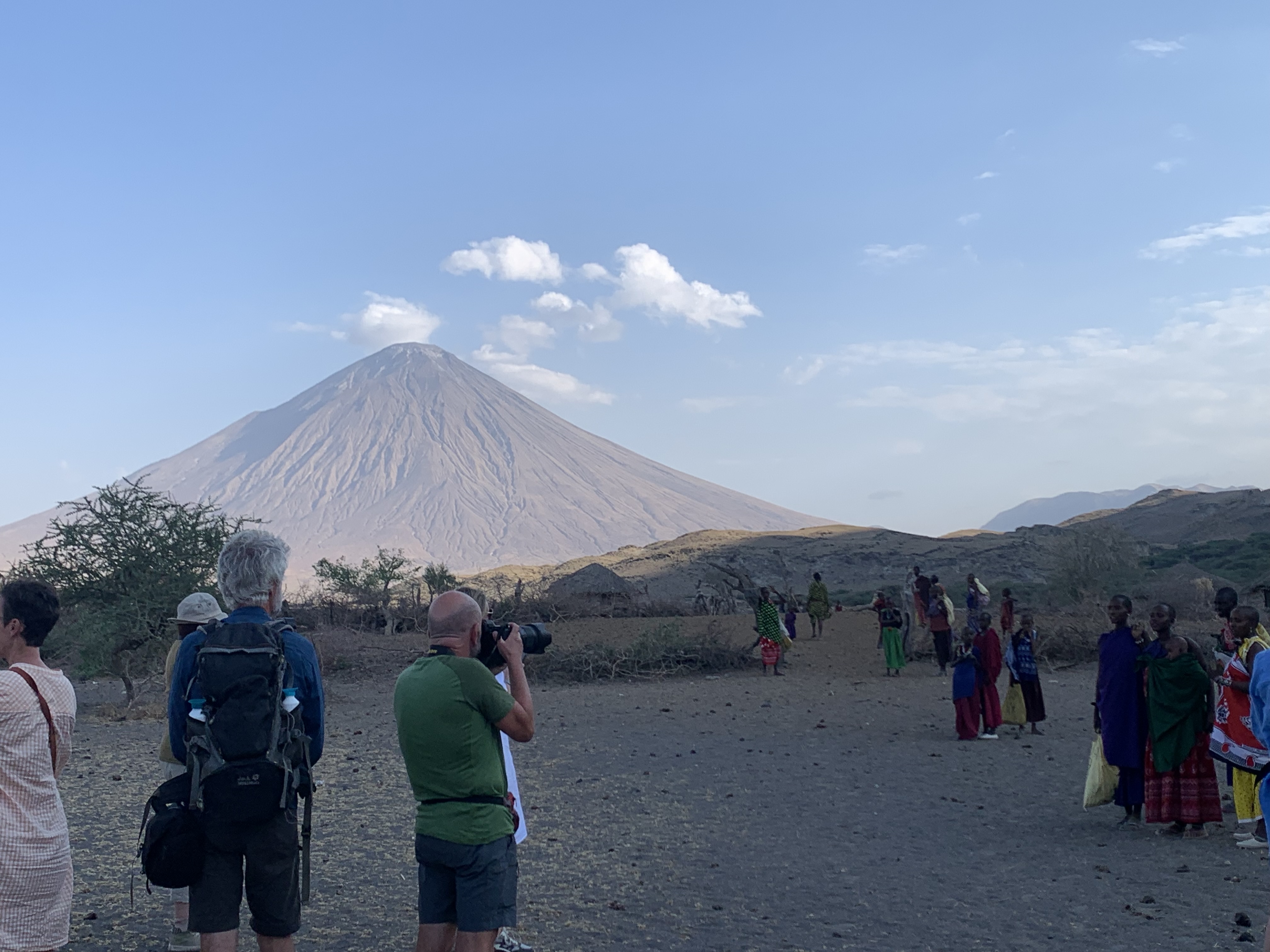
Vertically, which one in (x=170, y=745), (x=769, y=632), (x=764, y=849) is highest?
(x=170, y=745)

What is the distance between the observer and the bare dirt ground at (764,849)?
488cm

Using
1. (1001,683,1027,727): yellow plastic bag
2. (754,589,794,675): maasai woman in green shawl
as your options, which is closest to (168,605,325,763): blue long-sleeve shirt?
(1001,683,1027,727): yellow plastic bag

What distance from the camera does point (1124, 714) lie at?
710 cm

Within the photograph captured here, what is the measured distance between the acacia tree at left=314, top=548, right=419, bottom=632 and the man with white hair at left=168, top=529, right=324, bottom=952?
18576 mm

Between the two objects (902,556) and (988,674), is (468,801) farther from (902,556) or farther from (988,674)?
(902,556)

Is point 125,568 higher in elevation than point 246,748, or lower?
higher

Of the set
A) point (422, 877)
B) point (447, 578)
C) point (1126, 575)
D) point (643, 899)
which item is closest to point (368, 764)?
point (643, 899)

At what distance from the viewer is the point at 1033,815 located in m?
7.46

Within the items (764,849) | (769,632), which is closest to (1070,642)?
(769,632)

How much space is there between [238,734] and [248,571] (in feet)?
1.74

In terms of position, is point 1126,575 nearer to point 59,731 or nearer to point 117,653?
point 117,653

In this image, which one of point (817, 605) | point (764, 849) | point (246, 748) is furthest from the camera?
point (817, 605)

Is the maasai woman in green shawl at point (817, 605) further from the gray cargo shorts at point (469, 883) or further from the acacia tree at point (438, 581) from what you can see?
the gray cargo shorts at point (469, 883)

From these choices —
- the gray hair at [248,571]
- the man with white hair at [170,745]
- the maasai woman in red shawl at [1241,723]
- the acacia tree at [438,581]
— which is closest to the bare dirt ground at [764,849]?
the man with white hair at [170,745]
